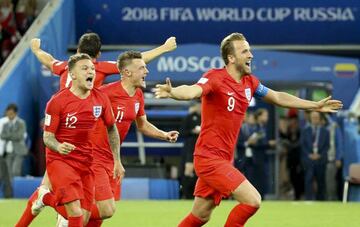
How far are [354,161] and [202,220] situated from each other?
1199 cm

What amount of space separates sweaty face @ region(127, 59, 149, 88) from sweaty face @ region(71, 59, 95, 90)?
3.12 feet

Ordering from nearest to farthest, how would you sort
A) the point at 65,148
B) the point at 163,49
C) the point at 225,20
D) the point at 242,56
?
the point at 65,148
the point at 242,56
the point at 163,49
the point at 225,20

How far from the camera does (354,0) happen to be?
2655cm

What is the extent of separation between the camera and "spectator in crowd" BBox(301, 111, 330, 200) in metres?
22.1

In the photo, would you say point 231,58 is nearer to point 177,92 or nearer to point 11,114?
point 177,92

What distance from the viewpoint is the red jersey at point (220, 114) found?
11.8 m

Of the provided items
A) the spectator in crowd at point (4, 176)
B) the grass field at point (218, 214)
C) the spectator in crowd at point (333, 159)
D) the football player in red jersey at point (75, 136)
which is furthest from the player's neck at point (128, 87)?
the spectator in crowd at point (4, 176)

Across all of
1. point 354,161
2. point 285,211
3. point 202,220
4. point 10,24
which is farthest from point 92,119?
point 10,24

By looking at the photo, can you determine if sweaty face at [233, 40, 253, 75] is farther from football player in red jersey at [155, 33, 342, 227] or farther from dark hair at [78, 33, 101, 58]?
dark hair at [78, 33, 101, 58]

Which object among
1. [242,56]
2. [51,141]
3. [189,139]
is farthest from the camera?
[189,139]

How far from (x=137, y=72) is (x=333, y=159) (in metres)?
10.6

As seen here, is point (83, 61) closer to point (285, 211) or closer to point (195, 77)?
point (285, 211)

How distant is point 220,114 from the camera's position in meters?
11.8

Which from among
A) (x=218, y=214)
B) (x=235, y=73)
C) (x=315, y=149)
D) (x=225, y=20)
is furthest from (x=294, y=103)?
(x=225, y=20)
